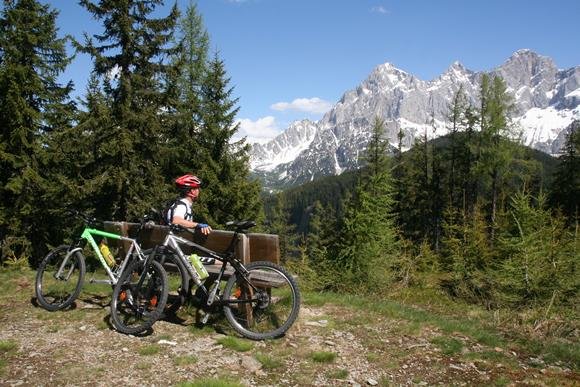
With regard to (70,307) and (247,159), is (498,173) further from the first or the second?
(70,307)

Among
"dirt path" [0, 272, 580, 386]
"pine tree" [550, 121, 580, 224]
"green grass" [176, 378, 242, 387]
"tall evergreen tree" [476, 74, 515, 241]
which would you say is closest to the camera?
"green grass" [176, 378, 242, 387]

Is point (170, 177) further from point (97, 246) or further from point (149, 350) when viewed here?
point (149, 350)

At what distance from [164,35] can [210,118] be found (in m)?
5.89

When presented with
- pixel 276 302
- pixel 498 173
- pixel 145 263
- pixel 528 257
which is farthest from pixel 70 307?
pixel 498 173

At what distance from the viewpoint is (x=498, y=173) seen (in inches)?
1532

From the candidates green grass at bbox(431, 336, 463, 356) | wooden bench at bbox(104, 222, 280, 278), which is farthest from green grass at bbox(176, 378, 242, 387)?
green grass at bbox(431, 336, 463, 356)

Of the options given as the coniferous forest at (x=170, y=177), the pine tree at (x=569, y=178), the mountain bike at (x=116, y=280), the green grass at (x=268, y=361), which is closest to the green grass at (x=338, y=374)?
the green grass at (x=268, y=361)

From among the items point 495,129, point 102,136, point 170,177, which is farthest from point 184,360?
point 495,129

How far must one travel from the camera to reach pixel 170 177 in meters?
23.5

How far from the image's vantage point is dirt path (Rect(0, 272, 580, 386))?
539cm

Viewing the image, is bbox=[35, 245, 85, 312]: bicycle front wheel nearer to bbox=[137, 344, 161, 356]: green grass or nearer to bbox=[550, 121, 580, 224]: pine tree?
bbox=[137, 344, 161, 356]: green grass

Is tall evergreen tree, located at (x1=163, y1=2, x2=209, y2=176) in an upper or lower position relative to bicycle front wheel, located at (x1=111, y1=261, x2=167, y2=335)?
upper

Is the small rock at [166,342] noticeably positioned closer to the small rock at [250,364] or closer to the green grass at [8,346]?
the small rock at [250,364]

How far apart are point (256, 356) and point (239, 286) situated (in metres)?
1.09
